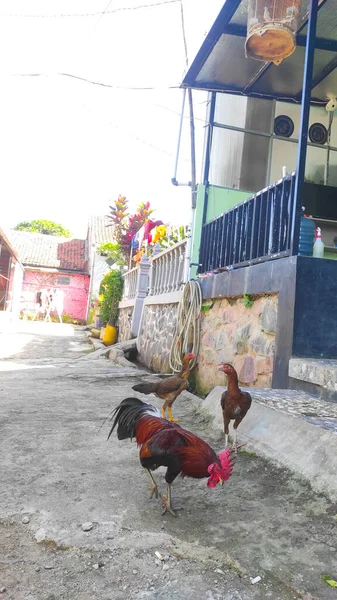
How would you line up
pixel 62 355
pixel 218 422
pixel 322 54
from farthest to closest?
pixel 62 355
pixel 322 54
pixel 218 422

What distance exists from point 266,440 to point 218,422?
0.62 metres

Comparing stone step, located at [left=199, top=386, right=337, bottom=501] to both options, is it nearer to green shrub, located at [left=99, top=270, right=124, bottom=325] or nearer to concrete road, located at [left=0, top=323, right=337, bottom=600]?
concrete road, located at [left=0, top=323, right=337, bottom=600]

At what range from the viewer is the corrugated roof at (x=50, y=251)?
109ft

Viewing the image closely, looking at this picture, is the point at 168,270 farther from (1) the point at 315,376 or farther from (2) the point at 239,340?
(1) the point at 315,376

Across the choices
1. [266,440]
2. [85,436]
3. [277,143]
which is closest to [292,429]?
[266,440]

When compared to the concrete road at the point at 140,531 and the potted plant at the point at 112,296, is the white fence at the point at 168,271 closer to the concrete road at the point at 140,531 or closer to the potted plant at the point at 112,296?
the concrete road at the point at 140,531

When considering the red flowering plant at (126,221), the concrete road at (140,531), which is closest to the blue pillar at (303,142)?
the concrete road at (140,531)

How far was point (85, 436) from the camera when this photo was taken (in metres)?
2.84

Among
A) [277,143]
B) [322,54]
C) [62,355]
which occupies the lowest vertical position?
[62,355]

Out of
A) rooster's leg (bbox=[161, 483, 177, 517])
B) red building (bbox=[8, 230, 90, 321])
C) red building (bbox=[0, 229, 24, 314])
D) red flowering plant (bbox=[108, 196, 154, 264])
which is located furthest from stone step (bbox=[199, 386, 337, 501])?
red building (bbox=[8, 230, 90, 321])

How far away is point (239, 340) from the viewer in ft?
14.8

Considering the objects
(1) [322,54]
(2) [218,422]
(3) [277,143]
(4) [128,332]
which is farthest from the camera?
(4) [128,332]

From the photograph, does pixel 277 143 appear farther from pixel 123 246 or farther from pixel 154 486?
pixel 123 246

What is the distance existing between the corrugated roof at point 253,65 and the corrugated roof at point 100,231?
24.0 metres
